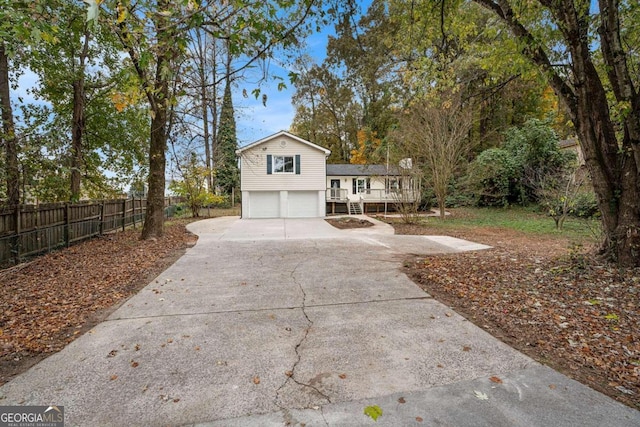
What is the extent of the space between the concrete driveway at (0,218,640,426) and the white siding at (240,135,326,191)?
1403 cm

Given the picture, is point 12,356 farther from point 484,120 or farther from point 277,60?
point 484,120

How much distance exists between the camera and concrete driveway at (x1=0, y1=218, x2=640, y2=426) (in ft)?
6.86

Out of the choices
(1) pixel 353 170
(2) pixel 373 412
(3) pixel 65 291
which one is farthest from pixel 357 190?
(2) pixel 373 412

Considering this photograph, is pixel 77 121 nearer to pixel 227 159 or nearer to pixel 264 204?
pixel 264 204

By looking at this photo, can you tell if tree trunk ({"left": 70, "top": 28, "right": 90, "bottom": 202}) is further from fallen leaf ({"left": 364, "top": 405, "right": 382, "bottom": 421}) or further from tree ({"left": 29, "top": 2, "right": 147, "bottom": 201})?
fallen leaf ({"left": 364, "top": 405, "right": 382, "bottom": 421})

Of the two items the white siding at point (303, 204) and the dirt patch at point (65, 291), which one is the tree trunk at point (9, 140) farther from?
the white siding at point (303, 204)

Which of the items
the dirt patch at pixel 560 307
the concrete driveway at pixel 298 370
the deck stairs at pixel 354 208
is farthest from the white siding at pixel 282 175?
the concrete driveway at pixel 298 370

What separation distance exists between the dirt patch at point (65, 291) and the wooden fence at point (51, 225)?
323 millimetres

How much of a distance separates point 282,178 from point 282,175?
182mm

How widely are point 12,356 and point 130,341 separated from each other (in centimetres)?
97

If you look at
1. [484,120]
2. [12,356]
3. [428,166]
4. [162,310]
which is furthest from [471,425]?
[484,120]

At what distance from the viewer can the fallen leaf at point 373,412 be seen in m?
2.05

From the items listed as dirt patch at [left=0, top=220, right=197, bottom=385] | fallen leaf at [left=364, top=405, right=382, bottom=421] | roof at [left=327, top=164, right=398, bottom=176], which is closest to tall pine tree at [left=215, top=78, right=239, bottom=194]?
roof at [left=327, top=164, right=398, bottom=176]

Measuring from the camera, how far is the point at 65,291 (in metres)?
4.85
